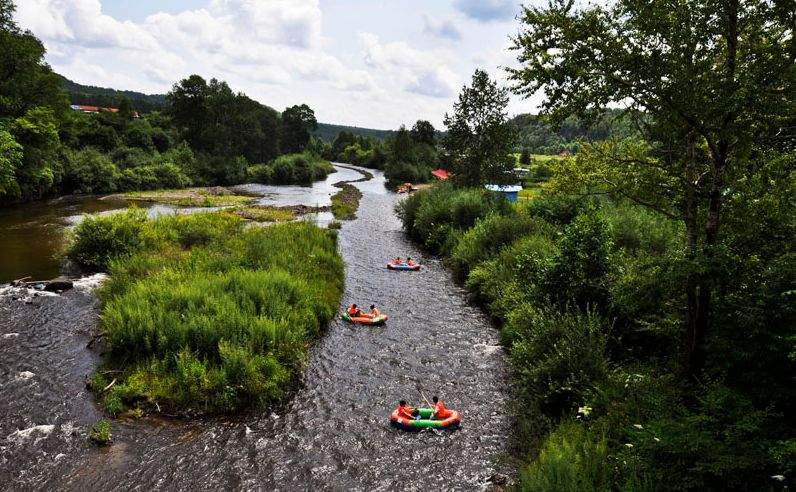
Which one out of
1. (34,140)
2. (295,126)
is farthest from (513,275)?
(295,126)

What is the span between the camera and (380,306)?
2031 cm

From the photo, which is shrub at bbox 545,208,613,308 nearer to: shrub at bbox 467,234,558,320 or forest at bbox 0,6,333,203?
shrub at bbox 467,234,558,320

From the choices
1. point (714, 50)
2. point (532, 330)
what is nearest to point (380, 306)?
point (532, 330)

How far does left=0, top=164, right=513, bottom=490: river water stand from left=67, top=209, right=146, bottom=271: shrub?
551 centimetres

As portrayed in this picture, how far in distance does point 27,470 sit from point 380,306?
42.5 ft

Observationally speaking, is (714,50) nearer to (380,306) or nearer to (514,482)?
(514,482)

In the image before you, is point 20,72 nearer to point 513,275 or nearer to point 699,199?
point 513,275

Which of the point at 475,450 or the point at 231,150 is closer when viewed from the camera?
the point at 475,450

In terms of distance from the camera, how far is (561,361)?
11406mm

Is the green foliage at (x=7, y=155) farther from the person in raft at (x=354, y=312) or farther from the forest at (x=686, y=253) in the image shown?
the forest at (x=686, y=253)

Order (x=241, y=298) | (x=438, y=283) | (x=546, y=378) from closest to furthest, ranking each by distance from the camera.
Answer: (x=546, y=378)
(x=241, y=298)
(x=438, y=283)

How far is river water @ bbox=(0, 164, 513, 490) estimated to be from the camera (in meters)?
9.65

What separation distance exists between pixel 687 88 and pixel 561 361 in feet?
21.9

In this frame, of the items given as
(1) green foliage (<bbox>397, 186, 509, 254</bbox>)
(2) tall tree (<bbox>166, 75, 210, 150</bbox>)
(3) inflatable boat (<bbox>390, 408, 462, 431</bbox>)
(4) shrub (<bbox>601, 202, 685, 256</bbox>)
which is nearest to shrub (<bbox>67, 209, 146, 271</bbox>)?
(3) inflatable boat (<bbox>390, 408, 462, 431</bbox>)
